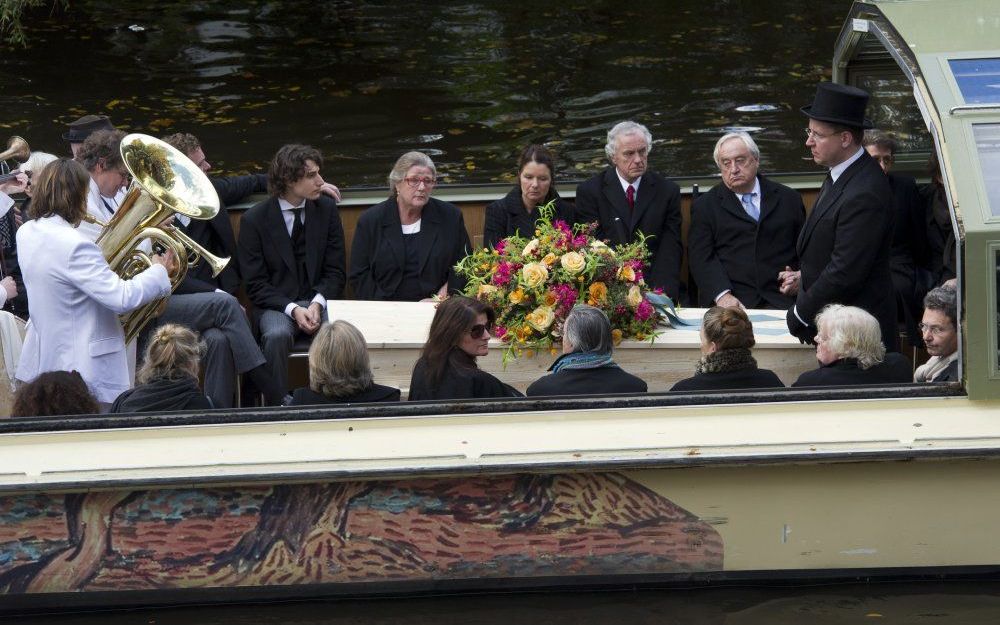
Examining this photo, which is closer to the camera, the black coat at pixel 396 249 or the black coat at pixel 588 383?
the black coat at pixel 588 383

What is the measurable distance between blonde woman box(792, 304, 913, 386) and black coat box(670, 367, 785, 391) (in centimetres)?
19

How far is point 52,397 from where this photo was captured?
225 inches

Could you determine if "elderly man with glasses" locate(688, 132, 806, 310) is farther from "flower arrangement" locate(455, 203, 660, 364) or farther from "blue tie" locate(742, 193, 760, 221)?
"flower arrangement" locate(455, 203, 660, 364)

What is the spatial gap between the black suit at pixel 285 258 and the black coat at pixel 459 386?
182 centimetres

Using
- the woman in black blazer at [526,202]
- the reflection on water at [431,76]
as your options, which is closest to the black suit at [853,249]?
the woman in black blazer at [526,202]

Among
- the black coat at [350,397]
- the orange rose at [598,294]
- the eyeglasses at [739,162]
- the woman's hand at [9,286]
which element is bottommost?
Result: the black coat at [350,397]

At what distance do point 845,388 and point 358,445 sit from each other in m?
1.85

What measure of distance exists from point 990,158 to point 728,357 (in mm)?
1252

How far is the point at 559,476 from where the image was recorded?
540 centimetres

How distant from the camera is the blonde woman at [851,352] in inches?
229

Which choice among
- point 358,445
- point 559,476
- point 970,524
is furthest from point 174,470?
point 970,524

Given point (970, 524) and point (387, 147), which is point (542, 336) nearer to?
point (970, 524)

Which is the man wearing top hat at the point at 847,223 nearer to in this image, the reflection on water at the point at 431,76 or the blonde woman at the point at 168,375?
the blonde woman at the point at 168,375

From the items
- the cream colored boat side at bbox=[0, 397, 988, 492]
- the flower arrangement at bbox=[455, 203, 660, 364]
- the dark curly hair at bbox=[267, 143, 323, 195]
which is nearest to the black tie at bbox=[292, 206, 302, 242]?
the dark curly hair at bbox=[267, 143, 323, 195]
